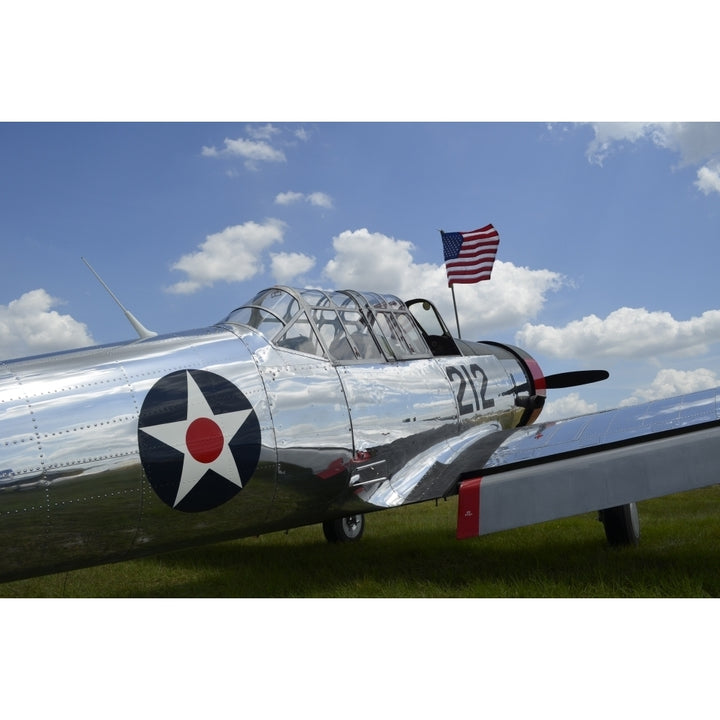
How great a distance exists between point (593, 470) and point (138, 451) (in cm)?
331

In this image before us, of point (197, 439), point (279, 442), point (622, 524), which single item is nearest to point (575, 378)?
point (622, 524)

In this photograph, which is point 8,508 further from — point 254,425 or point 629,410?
point 629,410

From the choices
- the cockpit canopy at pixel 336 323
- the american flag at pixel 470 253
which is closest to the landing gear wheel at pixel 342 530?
the cockpit canopy at pixel 336 323

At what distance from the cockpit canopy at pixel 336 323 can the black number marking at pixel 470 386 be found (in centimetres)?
38

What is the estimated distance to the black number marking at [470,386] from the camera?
729 cm

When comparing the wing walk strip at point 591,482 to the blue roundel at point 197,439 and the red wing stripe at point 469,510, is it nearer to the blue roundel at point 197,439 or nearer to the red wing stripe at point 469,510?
the red wing stripe at point 469,510

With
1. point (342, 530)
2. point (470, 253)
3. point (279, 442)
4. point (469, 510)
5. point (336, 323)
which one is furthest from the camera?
point (470, 253)

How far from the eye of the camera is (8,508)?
409 cm


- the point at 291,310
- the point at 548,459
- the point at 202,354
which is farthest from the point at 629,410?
the point at 202,354

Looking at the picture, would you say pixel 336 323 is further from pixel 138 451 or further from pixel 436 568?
pixel 436 568

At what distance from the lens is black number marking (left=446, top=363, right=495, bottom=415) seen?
23.9 ft

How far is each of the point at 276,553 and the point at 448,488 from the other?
3.32 m

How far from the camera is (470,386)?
7527mm

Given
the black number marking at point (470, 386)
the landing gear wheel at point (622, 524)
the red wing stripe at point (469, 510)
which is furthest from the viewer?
the landing gear wheel at point (622, 524)
